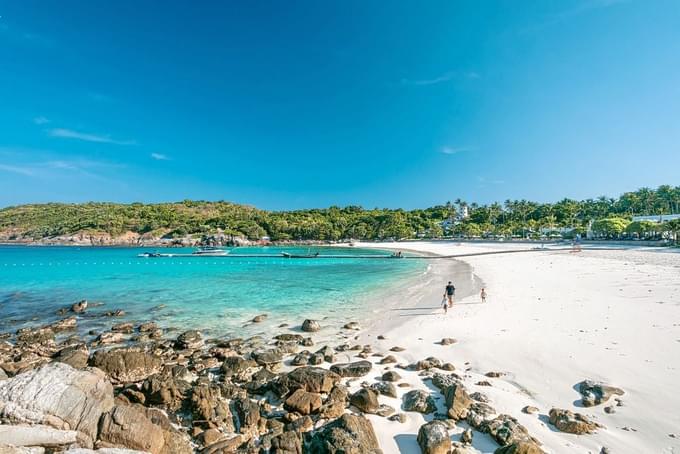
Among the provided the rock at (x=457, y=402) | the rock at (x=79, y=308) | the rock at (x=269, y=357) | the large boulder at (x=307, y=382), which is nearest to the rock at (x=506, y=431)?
the rock at (x=457, y=402)

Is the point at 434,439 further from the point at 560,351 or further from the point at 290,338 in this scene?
the point at 290,338

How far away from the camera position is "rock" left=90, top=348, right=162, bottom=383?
8688 millimetres

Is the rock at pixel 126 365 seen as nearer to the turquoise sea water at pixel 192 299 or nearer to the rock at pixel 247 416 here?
the rock at pixel 247 416

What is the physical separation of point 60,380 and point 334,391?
517 centimetres

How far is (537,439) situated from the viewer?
5.62 metres

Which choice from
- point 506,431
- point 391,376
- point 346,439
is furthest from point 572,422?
point 346,439

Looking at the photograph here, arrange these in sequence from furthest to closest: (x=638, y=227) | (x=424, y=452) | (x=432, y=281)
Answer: (x=638, y=227) → (x=432, y=281) → (x=424, y=452)

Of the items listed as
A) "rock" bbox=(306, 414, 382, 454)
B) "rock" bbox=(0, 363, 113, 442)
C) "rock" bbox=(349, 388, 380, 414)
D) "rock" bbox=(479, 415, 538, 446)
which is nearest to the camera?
"rock" bbox=(306, 414, 382, 454)

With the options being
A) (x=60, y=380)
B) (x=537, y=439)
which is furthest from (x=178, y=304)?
(x=537, y=439)

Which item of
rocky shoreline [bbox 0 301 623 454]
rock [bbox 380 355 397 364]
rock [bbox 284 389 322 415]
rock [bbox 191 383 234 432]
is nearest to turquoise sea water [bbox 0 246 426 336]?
rocky shoreline [bbox 0 301 623 454]

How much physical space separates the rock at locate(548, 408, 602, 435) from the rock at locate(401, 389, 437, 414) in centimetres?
219

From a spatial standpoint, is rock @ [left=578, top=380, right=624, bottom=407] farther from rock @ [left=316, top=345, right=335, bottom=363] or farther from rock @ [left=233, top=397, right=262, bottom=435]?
rock @ [left=233, top=397, right=262, bottom=435]

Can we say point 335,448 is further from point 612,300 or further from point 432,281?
point 432,281

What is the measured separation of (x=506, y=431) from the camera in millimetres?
5586
